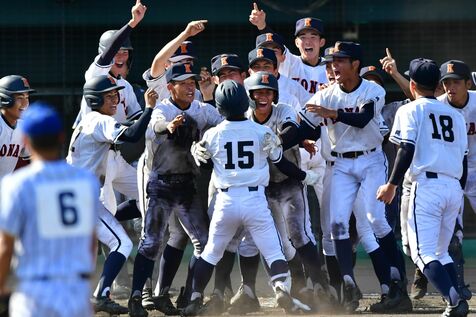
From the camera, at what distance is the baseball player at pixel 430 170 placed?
266 inches

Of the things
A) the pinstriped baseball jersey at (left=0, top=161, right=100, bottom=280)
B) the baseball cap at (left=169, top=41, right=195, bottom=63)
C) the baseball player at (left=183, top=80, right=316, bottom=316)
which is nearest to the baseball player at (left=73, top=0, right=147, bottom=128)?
the baseball cap at (left=169, top=41, right=195, bottom=63)

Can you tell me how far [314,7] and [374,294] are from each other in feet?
10.4

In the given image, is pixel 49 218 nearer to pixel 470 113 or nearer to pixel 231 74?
pixel 231 74

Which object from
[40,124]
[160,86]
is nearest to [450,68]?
[160,86]

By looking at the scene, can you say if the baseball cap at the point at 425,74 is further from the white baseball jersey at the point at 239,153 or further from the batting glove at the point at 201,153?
the batting glove at the point at 201,153

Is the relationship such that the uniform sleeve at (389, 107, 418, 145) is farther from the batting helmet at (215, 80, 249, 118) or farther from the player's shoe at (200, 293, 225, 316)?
the player's shoe at (200, 293, 225, 316)

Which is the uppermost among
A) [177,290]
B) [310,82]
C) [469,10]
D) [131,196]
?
[469,10]

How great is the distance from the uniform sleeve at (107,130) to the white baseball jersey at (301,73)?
1.83 meters

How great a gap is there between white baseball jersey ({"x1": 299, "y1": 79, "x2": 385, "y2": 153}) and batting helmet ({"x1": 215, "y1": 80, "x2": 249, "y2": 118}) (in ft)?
1.91

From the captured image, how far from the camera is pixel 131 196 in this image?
8234 millimetres

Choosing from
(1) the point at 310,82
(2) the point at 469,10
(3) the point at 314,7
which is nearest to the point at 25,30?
(3) the point at 314,7

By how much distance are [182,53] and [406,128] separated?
1954 millimetres

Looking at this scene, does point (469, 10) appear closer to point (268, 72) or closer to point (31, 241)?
point (268, 72)

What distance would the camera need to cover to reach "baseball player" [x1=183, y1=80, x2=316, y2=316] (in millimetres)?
7039
